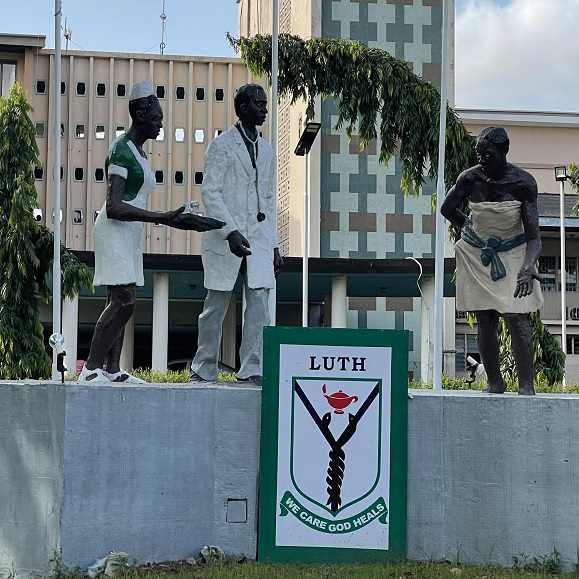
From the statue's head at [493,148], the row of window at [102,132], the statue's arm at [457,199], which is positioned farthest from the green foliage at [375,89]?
the row of window at [102,132]

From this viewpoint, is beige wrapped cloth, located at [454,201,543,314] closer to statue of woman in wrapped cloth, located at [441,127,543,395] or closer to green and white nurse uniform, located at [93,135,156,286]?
statue of woman in wrapped cloth, located at [441,127,543,395]

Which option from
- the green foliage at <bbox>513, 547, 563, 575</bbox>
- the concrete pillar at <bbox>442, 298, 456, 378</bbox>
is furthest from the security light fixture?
the concrete pillar at <bbox>442, 298, 456, 378</bbox>

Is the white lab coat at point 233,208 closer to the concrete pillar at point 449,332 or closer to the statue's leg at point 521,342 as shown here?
the statue's leg at point 521,342

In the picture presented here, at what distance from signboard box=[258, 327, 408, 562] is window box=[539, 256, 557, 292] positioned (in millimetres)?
37022

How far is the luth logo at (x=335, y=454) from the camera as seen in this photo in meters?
7.50

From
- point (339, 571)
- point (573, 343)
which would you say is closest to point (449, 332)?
point (573, 343)

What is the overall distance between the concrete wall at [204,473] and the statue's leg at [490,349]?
92 centimetres

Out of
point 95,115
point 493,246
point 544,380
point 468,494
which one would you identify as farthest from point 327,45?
point 95,115

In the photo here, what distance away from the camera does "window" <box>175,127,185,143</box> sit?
1925 inches

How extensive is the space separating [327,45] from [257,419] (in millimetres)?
13862

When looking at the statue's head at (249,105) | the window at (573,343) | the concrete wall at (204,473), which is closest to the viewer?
the concrete wall at (204,473)

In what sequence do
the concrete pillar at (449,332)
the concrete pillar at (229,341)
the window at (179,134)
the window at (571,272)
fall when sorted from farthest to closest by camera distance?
the window at (179,134) < the window at (571,272) < the concrete pillar at (449,332) < the concrete pillar at (229,341)

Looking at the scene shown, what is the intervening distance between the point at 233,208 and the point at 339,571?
9.43 ft

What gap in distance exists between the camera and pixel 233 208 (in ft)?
27.3
